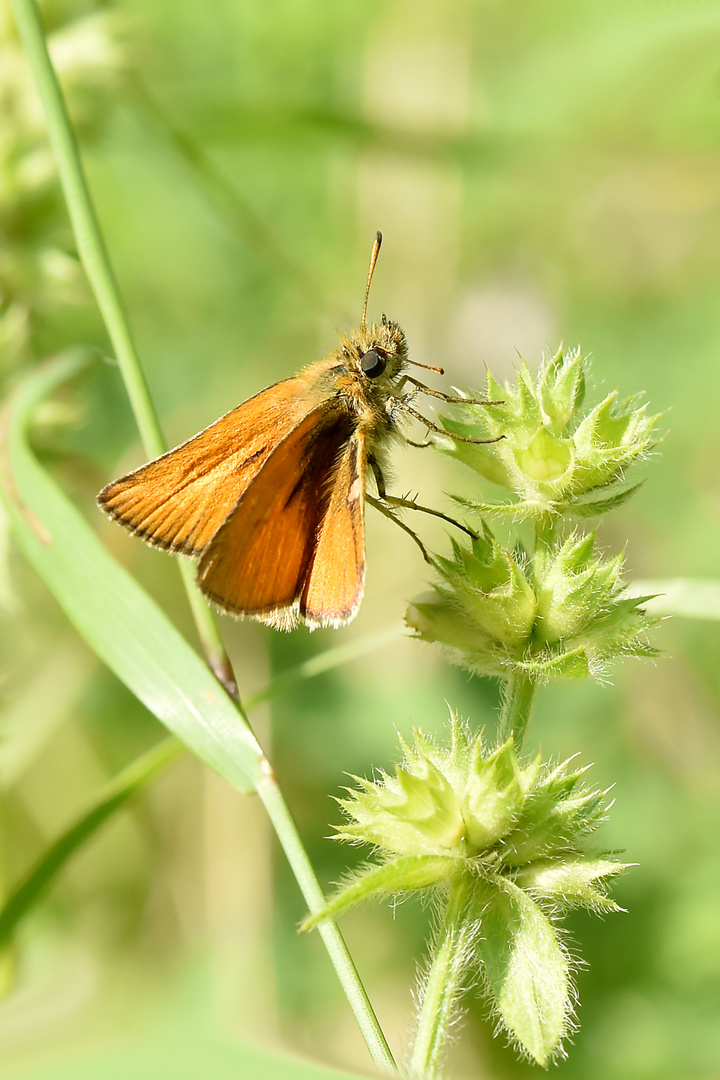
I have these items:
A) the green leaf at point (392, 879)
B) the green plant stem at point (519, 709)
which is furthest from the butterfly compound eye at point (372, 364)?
the green leaf at point (392, 879)

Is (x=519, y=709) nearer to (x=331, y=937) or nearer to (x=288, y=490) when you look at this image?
(x=331, y=937)

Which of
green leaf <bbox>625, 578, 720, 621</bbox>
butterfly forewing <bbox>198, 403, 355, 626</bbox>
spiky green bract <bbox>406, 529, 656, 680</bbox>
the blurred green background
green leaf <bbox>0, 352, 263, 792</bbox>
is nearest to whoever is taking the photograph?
spiky green bract <bbox>406, 529, 656, 680</bbox>

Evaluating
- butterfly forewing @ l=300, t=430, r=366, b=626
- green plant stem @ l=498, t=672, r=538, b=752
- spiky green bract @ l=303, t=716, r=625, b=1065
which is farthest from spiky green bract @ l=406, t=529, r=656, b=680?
butterfly forewing @ l=300, t=430, r=366, b=626

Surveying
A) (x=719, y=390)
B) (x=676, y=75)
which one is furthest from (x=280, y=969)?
(x=676, y=75)

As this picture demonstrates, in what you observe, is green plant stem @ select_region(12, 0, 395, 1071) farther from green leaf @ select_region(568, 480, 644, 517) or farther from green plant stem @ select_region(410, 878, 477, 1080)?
green leaf @ select_region(568, 480, 644, 517)

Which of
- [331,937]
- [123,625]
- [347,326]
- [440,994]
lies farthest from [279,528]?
[347,326]

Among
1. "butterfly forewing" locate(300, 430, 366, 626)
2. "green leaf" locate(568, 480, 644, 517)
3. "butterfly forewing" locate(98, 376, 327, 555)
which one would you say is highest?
"butterfly forewing" locate(98, 376, 327, 555)
